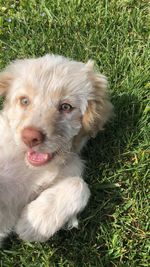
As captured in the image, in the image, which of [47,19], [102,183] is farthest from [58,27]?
[102,183]

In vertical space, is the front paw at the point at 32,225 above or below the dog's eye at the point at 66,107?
below

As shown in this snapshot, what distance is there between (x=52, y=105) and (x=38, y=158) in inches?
16.7

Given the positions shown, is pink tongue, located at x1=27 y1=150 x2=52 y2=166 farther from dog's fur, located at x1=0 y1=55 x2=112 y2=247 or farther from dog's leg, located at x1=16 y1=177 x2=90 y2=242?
dog's leg, located at x1=16 y1=177 x2=90 y2=242

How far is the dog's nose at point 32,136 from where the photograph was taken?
3.75 m

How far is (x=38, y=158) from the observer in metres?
4.07

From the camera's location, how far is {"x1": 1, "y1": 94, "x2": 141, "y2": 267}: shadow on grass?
4.44 metres

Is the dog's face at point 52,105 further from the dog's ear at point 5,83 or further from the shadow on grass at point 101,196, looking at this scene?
the shadow on grass at point 101,196

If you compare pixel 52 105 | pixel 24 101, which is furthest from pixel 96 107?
pixel 24 101

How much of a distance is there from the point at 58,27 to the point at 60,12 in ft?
0.75

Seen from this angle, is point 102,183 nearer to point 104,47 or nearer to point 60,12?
point 104,47

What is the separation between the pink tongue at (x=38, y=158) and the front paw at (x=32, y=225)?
12.4 inches

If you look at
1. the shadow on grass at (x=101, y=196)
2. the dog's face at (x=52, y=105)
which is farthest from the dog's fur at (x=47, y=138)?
→ the shadow on grass at (x=101, y=196)

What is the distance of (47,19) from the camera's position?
19.3 feet

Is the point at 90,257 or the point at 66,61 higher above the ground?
the point at 66,61
